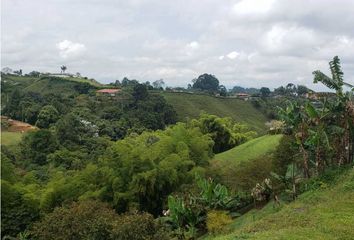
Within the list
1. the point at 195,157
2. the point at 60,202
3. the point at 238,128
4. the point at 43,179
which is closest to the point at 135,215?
the point at 60,202

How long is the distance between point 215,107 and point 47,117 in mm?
38317

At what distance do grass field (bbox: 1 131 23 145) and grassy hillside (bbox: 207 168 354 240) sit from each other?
47574 millimetres

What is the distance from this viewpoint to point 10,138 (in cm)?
6347

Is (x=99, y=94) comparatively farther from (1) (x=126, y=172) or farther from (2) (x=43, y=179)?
(1) (x=126, y=172)

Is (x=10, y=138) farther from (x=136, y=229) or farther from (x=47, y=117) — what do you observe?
(x=136, y=229)

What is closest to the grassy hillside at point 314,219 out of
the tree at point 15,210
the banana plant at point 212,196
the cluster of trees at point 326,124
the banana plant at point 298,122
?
the cluster of trees at point 326,124

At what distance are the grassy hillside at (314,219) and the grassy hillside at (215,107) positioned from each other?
66.5m

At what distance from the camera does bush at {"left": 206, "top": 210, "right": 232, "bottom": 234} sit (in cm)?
2021

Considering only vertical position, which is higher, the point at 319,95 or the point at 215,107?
the point at 319,95

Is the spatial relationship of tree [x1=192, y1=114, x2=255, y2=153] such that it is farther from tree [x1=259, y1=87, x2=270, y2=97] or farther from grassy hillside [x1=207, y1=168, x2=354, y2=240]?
tree [x1=259, y1=87, x2=270, y2=97]

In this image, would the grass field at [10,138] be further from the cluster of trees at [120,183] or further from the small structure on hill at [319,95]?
the small structure on hill at [319,95]

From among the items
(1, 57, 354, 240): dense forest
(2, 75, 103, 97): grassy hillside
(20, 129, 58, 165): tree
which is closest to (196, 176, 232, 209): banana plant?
(1, 57, 354, 240): dense forest

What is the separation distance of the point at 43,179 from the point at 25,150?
14.9 m

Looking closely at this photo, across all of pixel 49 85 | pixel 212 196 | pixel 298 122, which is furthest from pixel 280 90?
pixel 298 122
